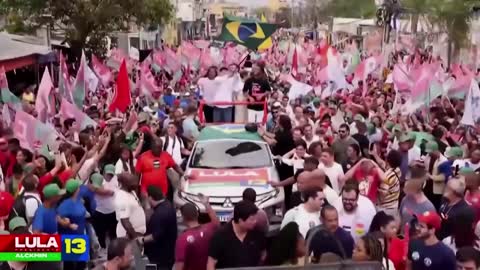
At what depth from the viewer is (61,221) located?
8.60m

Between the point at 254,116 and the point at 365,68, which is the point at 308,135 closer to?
the point at 254,116

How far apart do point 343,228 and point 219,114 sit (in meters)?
10.6

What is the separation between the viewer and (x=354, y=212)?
8.38 meters

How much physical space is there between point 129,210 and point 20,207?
48.2 inches

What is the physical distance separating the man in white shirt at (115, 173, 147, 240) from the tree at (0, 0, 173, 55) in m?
26.8

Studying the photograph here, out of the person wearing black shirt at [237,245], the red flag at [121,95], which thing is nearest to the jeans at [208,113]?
the red flag at [121,95]

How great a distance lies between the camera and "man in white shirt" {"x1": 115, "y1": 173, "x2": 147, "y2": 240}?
9.36 meters

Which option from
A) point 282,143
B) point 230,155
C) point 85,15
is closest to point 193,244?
point 230,155

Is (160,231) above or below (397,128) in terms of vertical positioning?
below

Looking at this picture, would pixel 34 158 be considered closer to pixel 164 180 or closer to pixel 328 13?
pixel 164 180

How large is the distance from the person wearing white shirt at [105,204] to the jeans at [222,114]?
306 inches

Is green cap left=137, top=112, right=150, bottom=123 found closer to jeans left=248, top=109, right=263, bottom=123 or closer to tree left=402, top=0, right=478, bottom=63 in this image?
jeans left=248, top=109, right=263, bottom=123

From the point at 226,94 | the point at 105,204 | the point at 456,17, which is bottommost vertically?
the point at 105,204

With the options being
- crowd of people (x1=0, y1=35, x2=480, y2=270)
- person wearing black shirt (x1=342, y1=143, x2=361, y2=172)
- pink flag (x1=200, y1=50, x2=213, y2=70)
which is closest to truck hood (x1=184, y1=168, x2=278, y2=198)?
crowd of people (x1=0, y1=35, x2=480, y2=270)
